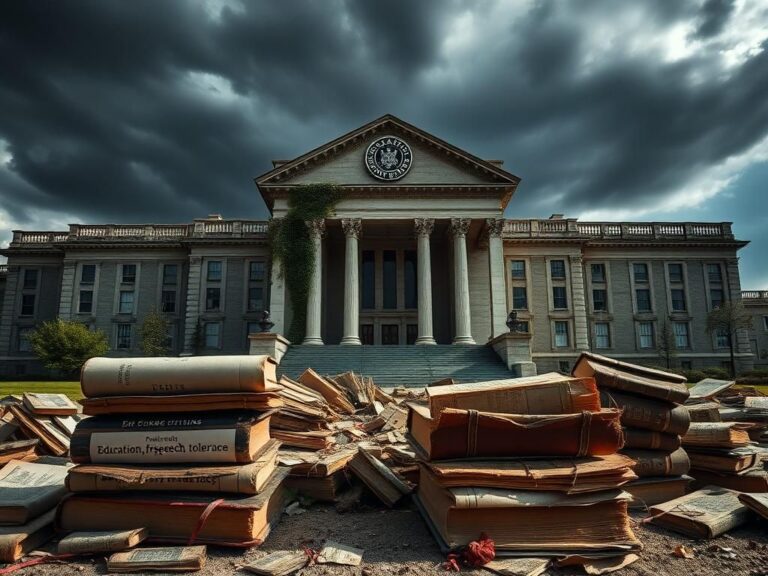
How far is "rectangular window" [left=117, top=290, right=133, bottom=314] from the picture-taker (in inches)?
1592

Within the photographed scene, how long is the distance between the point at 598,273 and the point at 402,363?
25.2 m

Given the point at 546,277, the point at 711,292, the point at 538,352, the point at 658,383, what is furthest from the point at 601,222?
the point at 658,383

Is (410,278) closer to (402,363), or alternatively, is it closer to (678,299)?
(402,363)

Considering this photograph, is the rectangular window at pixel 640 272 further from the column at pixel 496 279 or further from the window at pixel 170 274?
the window at pixel 170 274

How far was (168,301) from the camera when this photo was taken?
40750 mm

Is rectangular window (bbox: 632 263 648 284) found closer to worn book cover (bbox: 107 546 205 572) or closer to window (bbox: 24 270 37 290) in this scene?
worn book cover (bbox: 107 546 205 572)

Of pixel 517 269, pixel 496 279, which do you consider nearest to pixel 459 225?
pixel 496 279

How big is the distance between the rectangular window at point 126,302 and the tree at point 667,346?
45.8 meters

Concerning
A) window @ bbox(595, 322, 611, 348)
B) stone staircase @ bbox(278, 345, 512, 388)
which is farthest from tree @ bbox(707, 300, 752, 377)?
stone staircase @ bbox(278, 345, 512, 388)

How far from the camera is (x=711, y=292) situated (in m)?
41.4

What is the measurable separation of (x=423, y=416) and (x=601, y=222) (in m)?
43.3

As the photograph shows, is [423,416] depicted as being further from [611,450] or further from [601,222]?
[601,222]

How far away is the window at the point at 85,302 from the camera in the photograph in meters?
40.3

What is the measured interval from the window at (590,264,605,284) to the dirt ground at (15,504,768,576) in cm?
4017
